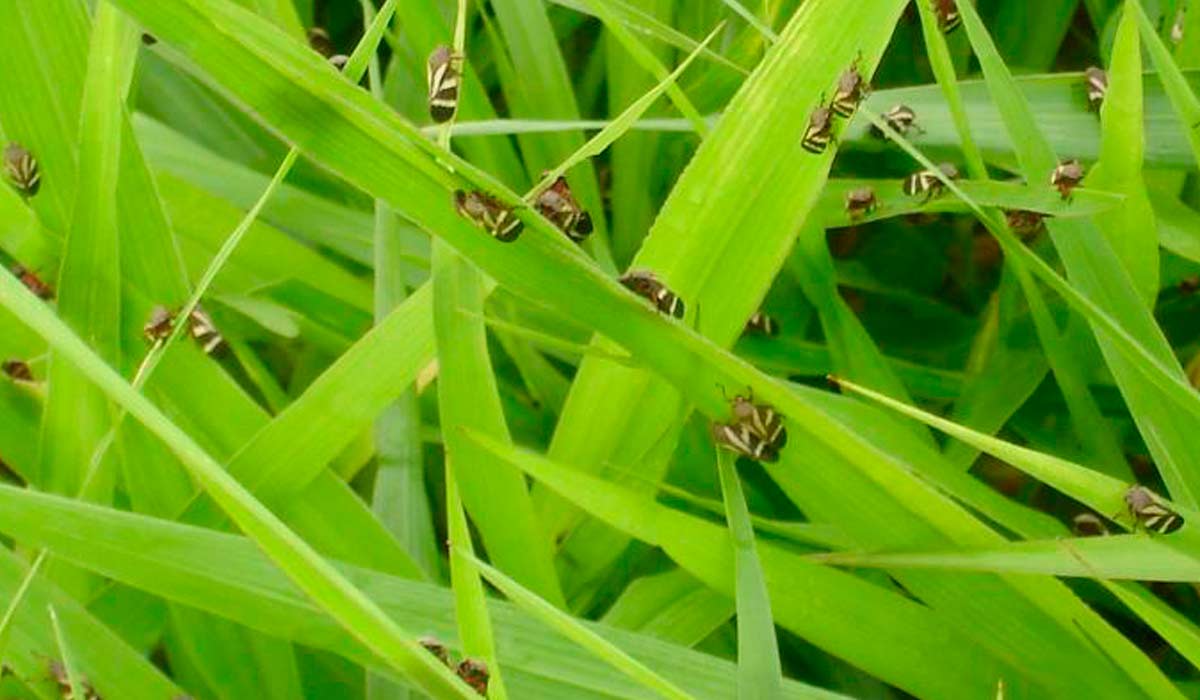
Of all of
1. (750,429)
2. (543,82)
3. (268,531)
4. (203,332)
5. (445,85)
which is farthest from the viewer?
(543,82)

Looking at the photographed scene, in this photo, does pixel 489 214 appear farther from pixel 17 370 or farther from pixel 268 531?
pixel 17 370

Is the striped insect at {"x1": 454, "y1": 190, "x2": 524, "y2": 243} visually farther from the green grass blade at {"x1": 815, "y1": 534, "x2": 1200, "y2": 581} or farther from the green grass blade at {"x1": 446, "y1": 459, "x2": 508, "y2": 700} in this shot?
the green grass blade at {"x1": 815, "y1": 534, "x2": 1200, "y2": 581}

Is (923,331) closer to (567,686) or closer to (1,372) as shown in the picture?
(567,686)

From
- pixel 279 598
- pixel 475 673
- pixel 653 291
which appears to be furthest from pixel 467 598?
pixel 653 291

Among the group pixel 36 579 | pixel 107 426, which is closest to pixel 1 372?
pixel 107 426

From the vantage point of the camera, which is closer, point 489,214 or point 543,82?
point 489,214

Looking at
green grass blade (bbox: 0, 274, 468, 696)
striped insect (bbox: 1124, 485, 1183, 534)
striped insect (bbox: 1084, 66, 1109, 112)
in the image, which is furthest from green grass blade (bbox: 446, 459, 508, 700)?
striped insect (bbox: 1084, 66, 1109, 112)
